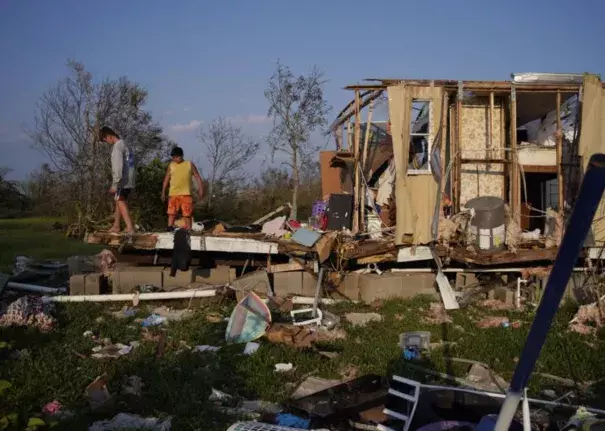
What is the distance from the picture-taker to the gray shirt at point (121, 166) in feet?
29.9

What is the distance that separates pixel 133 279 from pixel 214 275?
4.76 feet

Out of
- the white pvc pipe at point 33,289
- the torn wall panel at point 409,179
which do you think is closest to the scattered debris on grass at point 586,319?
the torn wall panel at point 409,179

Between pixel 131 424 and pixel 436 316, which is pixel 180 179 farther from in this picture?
pixel 131 424

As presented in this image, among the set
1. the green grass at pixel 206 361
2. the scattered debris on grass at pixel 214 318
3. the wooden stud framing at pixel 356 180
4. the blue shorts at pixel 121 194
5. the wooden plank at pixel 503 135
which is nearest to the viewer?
the green grass at pixel 206 361

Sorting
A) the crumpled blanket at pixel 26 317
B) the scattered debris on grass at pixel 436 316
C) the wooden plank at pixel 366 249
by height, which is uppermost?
the wooden plank at pixel 366 249

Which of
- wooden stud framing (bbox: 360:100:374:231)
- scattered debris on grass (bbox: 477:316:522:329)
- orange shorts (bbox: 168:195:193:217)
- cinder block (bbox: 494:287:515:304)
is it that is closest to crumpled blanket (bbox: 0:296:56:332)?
orange shorts (bbox: 168:195:193:217)

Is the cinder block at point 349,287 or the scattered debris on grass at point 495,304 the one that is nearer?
the scattered debris on grass at point 495,304

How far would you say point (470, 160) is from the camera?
10.8m

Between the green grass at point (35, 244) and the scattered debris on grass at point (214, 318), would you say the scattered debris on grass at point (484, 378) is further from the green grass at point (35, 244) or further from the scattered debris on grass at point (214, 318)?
the green grass at point (35, 244)

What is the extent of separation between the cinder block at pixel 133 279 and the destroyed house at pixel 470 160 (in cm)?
398

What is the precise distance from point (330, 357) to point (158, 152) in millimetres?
21951

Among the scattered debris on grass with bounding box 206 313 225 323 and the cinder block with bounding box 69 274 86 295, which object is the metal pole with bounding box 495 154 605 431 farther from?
the cinder block with bounding box 69 274 86 295

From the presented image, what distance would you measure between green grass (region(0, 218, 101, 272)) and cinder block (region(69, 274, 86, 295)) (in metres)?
4.12

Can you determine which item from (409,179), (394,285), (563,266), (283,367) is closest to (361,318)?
(394,285)
